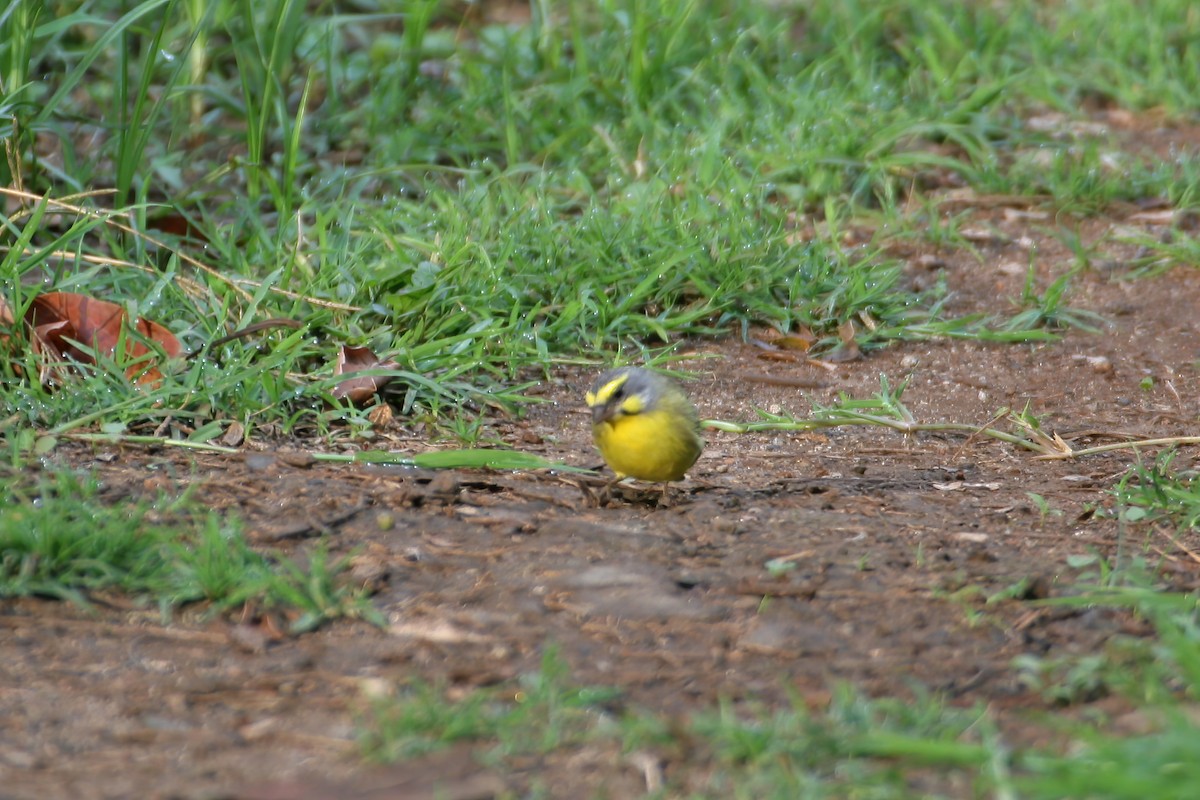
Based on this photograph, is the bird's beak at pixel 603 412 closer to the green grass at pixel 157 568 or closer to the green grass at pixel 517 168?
the green grass at pixel 517 168

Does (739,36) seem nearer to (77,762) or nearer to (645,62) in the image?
(645,62)

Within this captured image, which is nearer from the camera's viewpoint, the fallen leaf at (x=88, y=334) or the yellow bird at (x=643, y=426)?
the yellow bird at (x=643, y=426)

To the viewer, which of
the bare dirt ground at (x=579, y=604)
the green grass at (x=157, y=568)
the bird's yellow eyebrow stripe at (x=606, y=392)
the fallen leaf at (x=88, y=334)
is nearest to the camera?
the bare dirt ground at (x=579, y=604)

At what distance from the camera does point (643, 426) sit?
3943 millimetres

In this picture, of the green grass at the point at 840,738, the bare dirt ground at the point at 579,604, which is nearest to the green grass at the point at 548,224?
the green grass at the point at 840,738

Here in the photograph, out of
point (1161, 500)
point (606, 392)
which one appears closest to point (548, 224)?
point (606, 392)

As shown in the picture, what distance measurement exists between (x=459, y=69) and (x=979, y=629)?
16.5ft

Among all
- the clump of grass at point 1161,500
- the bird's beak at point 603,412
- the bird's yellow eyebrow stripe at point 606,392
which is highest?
the bird's yellow eyebrow stripe at point 606,392

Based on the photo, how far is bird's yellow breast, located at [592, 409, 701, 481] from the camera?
12.9 ft

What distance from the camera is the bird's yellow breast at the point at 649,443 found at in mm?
3934

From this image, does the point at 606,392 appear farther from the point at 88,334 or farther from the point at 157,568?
the point at 88,334

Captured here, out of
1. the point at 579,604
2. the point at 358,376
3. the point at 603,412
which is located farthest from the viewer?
the point at 358,376

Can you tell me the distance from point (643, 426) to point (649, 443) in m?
0.05

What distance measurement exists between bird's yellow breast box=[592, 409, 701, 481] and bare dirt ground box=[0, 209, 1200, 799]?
12 cm
